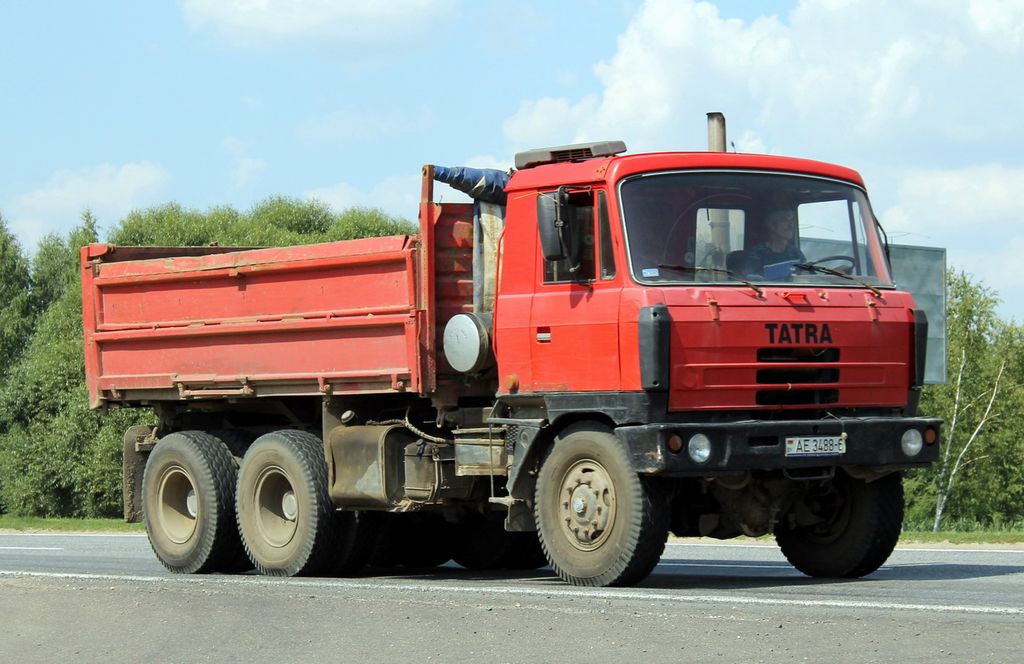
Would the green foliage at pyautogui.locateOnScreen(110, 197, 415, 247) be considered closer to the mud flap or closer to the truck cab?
the mud flap

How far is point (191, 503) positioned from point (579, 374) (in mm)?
5142

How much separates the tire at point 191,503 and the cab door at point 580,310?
406 cm

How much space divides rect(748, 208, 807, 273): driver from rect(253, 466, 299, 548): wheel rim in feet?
15.2

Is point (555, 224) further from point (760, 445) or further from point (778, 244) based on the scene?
point (760, 445)

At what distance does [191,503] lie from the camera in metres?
14.7

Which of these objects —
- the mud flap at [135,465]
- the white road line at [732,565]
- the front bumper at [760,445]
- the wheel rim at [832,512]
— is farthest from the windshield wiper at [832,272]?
the mud flap at [135,465]

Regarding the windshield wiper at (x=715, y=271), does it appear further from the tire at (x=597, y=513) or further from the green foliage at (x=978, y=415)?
the green foliage at (x=978, y=415)

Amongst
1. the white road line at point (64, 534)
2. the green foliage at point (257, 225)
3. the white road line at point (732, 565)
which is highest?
the green foliage at point (257, 225)

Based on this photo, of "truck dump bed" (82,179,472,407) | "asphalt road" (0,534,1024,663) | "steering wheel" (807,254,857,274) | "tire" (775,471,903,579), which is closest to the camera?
"asphalt road" (0,534,1024,663)

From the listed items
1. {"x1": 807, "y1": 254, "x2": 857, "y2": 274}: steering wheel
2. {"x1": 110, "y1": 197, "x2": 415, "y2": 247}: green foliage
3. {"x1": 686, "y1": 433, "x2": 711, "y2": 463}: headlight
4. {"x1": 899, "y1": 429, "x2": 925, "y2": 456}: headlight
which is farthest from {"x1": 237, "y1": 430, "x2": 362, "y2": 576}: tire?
{"x1": 110, "y1": 197, "x2": 415, "y2": 247}: green foliage

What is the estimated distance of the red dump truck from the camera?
10.5 meters

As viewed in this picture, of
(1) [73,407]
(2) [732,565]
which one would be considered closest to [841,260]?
(2) [732,565]

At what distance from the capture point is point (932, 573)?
481 inches

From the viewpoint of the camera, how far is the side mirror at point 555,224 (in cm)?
1080
